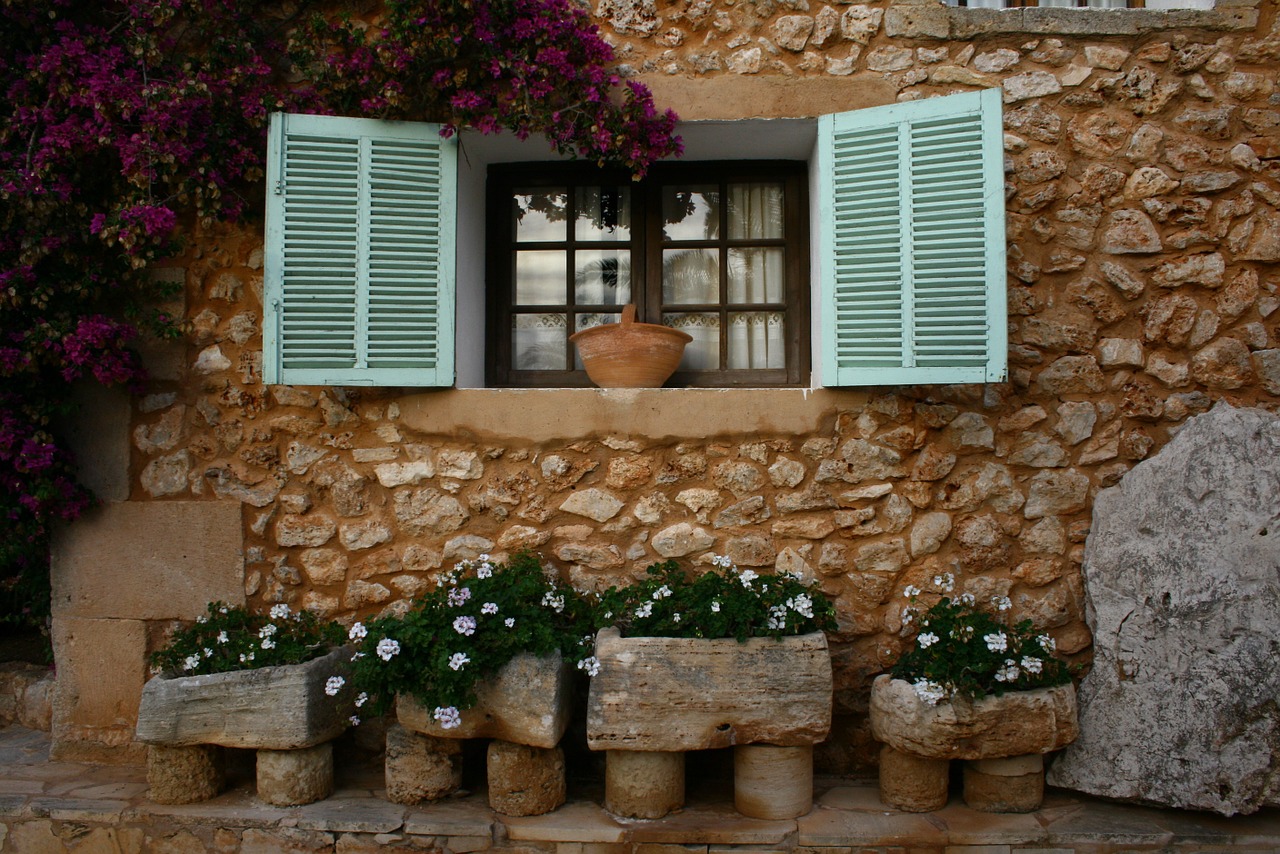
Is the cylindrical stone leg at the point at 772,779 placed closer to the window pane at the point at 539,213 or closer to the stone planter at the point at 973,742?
the stone planter at the point at 973,742

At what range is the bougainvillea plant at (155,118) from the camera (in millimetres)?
3178

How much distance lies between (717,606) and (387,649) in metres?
1.14

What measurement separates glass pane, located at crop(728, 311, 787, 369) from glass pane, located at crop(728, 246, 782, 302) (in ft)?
0.26

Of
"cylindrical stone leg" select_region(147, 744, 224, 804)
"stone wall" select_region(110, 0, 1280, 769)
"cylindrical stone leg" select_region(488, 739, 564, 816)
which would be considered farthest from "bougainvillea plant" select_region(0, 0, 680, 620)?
"cylindrical stone leg" select_region(488, 739, 564, 816)

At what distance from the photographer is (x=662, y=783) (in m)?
2.90

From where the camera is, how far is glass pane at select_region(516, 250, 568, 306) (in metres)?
3.92

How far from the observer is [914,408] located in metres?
3.33

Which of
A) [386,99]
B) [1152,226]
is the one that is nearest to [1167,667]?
[1152,226]

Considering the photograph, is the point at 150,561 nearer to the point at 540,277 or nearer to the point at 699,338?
the point at 540,277

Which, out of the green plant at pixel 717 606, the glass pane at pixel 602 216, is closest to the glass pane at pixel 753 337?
the glass pane at pixel 602 216

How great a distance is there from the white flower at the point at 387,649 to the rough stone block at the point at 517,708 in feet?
0.68

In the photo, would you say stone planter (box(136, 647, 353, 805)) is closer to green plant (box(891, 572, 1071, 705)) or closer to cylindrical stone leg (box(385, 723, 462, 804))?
cylindrical stone leg (box(385, 723, 462, 804))

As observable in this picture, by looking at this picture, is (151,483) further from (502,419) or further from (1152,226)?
(1152,226)

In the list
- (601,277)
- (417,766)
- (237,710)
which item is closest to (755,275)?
(601,277)
